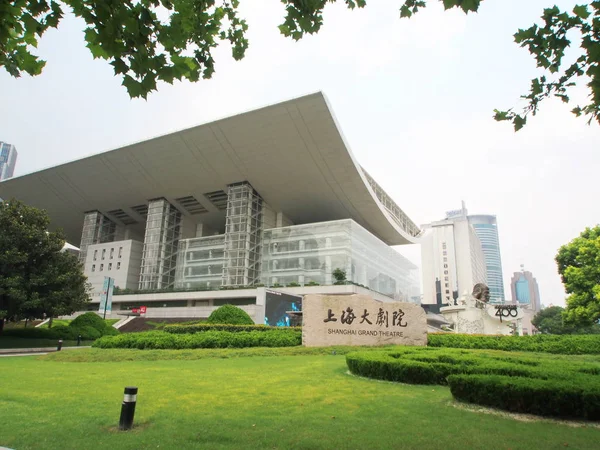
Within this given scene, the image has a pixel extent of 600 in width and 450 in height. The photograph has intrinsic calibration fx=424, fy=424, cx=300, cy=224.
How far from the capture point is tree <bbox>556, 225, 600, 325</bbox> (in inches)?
890

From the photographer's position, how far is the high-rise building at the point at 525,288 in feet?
493

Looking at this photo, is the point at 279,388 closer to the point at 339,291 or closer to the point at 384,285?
the point at 339,291

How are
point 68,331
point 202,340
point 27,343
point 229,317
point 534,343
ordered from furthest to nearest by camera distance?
point 68,331 → point 27,343 → point 229,317 → point 202,340 → point 534,343

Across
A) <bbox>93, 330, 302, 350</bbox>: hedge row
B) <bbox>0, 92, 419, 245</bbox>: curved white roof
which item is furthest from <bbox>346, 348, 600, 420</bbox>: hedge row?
<bbox>0, 92, 419, 245</bbox>: curved white roof

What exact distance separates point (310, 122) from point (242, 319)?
16720 mm

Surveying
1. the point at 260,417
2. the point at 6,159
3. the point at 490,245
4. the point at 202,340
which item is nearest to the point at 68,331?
the point at 202,340

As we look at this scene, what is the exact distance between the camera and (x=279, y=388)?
20.7ft

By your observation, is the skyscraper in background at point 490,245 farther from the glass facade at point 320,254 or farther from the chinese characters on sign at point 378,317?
the chinese characters on sign at point 378,317

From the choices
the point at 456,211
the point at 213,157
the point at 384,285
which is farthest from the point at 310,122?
the point at 456,211

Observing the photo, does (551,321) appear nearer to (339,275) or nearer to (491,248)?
(339,275)

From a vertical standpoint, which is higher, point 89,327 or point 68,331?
point 89,327

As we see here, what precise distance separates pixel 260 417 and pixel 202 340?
930 centimetres

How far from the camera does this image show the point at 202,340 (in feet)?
43.9

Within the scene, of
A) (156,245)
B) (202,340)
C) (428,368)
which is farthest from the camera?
(156,245)
